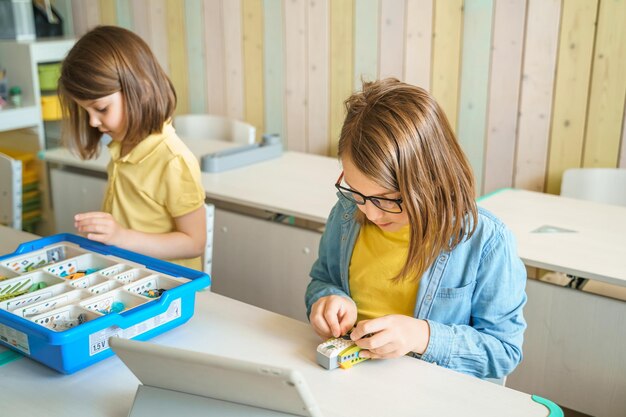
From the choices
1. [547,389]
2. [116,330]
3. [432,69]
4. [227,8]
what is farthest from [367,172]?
[227,8]

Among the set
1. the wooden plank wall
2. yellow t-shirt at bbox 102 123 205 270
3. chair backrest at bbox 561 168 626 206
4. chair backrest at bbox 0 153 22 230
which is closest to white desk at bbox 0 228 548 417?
yellow t-shirt at bbox 102 123 205 270

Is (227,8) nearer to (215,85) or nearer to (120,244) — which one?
(215,85)

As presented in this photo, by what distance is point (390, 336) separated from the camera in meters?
1.10

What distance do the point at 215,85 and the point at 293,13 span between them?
0.57 meters

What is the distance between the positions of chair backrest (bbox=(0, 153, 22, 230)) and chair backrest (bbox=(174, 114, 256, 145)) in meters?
0.98

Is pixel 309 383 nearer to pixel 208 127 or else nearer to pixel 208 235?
pixel 208 235

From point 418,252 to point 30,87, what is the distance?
269 centimetres

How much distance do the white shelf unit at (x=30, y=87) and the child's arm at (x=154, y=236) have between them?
6.04 ft

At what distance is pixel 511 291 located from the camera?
1.19 meters

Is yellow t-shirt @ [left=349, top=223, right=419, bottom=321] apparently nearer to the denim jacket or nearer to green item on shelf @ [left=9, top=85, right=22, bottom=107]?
the denim jacket

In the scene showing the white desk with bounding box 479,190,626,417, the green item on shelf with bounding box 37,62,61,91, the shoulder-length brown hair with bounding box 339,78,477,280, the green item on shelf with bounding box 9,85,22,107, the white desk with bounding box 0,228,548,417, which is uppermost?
the shoulder-length brown hair with bounding box 339,78,477,280

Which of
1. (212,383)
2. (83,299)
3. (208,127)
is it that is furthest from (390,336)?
(208,127)

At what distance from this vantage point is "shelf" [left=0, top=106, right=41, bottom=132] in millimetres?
3172

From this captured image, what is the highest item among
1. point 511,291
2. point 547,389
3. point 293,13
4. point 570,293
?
point 293,13
